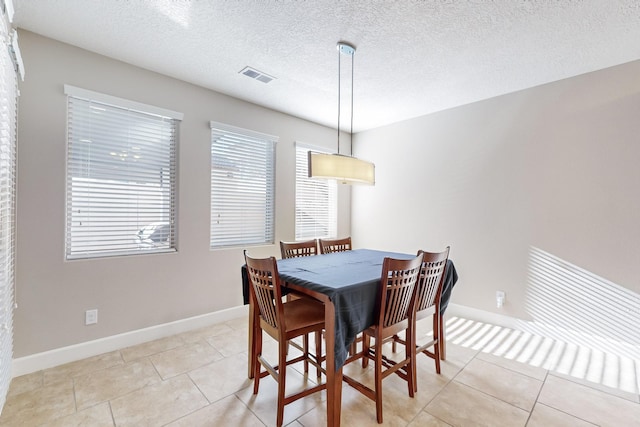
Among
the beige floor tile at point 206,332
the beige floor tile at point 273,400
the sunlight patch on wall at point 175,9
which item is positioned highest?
the sunlight patch on wall at point 175,9

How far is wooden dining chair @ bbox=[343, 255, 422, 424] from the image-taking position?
5.88 feet

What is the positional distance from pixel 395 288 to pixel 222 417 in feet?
4.39

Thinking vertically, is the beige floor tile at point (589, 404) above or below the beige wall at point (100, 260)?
below

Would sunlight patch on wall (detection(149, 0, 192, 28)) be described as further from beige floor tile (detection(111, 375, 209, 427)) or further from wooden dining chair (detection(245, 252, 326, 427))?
beige floor tile (detection(111, 375, 209, 427))

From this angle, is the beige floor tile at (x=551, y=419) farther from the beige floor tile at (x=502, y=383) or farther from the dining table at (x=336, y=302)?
the dining table at (x=336, y=302)

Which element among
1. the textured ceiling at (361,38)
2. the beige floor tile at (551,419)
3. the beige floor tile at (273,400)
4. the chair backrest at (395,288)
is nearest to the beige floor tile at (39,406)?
the beige floor tile at (273,400)

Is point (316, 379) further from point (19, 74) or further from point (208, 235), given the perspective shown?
point (19, 74)

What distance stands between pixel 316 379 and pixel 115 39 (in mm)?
3111

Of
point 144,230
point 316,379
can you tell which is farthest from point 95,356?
point 316,379

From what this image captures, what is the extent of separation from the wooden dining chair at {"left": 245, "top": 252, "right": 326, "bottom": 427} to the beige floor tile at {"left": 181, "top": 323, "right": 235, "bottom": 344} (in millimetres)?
1013

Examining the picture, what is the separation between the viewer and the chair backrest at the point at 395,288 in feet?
5.89

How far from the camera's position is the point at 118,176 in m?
2.69

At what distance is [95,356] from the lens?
253 centimetres

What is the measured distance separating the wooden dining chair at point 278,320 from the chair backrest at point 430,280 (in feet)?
2.41
